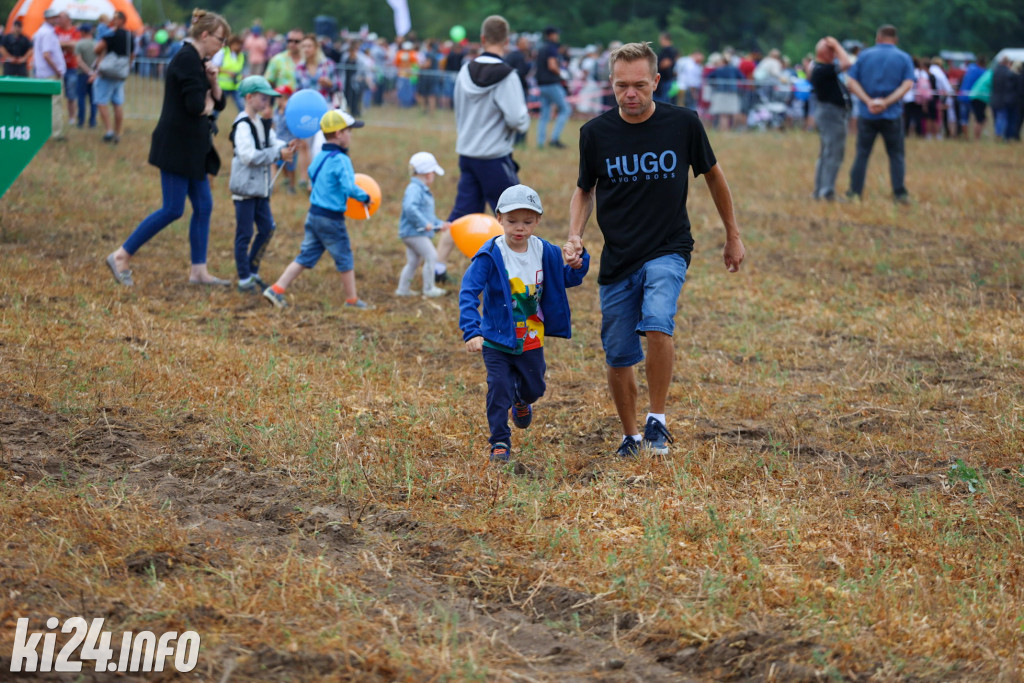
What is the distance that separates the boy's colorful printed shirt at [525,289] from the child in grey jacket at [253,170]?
4.01 m

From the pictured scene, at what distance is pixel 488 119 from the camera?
9195 millimetres

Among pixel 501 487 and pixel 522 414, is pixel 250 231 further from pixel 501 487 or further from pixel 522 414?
pixel 501 487

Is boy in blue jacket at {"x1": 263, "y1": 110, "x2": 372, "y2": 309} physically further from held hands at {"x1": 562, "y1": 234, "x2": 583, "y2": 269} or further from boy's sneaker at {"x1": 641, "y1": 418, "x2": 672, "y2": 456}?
boy's sneaker at {"x1": 641, "y1": 418, "x2": 672, "y2": 456}

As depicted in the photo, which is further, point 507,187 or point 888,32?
point 888,32

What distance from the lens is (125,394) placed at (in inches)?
245

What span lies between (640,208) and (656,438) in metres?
1.18

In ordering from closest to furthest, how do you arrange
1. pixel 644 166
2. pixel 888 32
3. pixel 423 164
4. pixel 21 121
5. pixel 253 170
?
pixel 644 166 < pixel 21 121 < pixel 253 170 < pixel 423 164 < pixel 888 32

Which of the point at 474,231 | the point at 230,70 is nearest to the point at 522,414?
the point at 474,231

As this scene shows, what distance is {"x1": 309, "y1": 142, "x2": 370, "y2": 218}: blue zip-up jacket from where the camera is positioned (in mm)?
8508

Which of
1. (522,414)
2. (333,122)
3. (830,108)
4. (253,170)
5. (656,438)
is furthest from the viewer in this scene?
(830,108)

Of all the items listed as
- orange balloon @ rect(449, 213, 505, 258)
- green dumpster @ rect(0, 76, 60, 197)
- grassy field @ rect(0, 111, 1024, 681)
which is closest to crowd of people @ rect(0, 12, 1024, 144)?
green dumpster @ rect(0, 76, 60, 197)

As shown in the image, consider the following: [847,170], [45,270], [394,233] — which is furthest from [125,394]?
[847,170]

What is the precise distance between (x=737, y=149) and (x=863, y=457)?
17512 mm

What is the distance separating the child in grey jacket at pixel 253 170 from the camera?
8.83m
